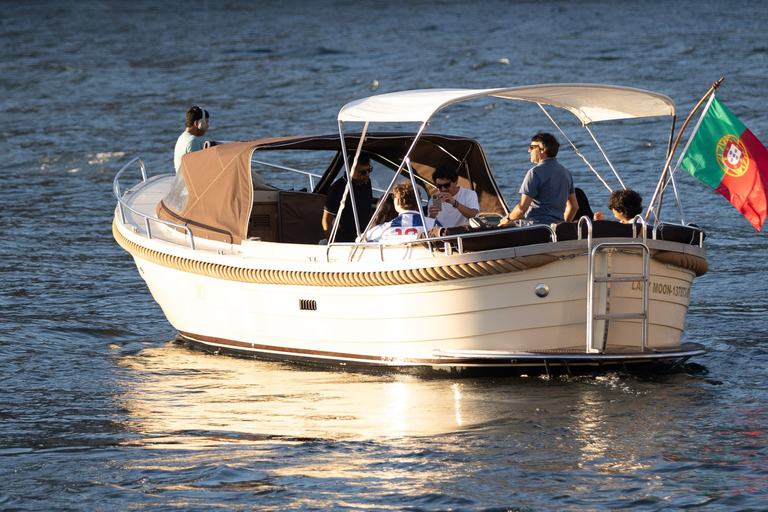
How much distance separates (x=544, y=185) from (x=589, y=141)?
1301 cm

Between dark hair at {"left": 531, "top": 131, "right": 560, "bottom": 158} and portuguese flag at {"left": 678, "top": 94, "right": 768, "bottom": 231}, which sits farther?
dark hair at {"left": 531, "top": 131, "right": 560, "bottom": 158}

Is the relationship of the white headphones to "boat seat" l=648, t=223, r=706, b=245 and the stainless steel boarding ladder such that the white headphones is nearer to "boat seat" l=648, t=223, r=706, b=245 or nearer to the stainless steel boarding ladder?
the stainless steel boarding ladder

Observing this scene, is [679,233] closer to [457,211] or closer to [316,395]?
[457,211]

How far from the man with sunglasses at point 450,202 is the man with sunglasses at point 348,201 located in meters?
0.76

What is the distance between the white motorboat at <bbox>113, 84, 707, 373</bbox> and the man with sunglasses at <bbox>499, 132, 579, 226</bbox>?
1.25 ft

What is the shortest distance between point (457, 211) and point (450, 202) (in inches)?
5.4

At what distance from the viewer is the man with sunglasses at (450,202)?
796 centimetres

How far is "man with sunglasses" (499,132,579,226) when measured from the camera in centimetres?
790

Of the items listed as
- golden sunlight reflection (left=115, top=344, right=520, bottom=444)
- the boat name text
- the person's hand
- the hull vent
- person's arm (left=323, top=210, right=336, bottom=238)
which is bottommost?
golden sunlight reflection (left=115, top=344, right=520, bottom=444)

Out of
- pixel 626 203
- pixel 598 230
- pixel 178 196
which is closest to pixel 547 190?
pixel 626 203

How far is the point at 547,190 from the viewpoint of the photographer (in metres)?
7.93

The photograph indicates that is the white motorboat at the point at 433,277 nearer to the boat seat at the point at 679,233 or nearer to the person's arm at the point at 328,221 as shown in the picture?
the boat seat at the point at 679,233

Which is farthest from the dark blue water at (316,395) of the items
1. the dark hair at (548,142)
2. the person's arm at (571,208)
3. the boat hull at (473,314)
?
the dark hair at (548,142)

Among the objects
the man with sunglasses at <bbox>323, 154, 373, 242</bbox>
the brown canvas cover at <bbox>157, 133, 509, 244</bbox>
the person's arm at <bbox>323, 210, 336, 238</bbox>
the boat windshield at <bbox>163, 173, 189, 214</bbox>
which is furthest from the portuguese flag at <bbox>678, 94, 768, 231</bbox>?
the boat windshield at <bbox>163, 173, 189, 214</bbox>
